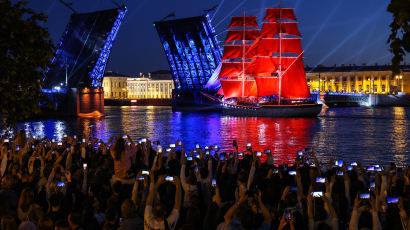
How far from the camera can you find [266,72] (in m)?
70.2

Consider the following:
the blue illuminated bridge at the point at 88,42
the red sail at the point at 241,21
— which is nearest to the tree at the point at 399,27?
the blue illuminated bridge at the point at 88,42

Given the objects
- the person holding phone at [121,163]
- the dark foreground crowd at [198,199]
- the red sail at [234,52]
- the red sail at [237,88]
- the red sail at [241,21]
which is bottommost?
the dark foreground crowd at [198,199]

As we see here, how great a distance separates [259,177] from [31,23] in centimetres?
372

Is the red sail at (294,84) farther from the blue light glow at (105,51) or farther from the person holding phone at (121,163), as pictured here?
the person holding phone at (121,163)

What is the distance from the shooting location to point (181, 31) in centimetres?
5416

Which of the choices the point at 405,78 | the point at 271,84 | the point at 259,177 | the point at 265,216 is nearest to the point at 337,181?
the point at 259,177

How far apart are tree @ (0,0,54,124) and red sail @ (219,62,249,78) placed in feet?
200

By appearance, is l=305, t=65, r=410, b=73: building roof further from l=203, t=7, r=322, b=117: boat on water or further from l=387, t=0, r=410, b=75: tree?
l=387, t=0, r=410, b=75: tree

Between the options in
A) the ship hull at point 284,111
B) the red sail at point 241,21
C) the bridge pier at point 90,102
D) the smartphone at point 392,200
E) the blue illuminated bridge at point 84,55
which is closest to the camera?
the smartphone at point 392,200

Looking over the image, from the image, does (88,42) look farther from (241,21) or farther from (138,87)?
(138,87)

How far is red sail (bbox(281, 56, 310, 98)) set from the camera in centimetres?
6775

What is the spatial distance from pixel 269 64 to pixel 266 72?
1.13 m

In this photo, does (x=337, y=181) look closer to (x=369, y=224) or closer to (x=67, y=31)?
(x=369, y=224)

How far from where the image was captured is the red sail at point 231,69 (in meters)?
67.1
